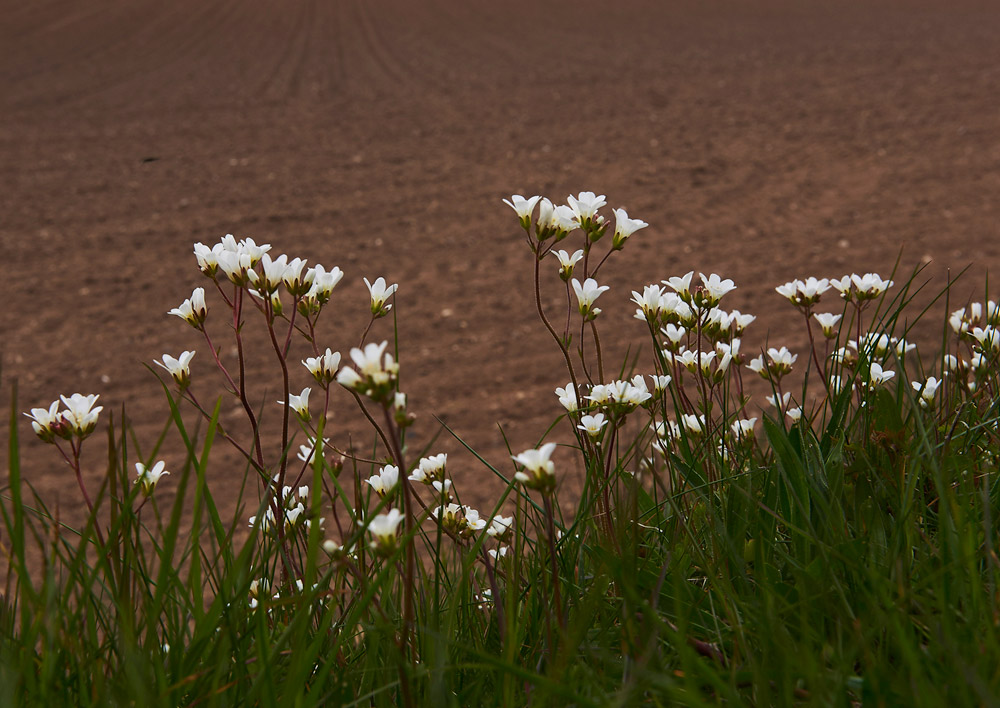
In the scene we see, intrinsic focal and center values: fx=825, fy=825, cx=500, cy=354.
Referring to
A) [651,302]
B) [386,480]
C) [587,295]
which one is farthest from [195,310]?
[651,302]

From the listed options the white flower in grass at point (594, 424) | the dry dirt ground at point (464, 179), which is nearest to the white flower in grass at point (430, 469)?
the white flower in grass at point (594, 424)

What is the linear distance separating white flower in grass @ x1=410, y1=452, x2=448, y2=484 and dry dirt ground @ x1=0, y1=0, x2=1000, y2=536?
255cm

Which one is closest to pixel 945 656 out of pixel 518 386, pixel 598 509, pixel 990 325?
pixel 598 509

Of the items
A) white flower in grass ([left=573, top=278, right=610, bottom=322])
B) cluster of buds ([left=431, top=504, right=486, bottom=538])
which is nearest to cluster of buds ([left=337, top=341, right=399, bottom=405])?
cluster of buds ([left=431, top=504, right=486, bottom=538])

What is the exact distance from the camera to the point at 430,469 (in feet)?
4.59

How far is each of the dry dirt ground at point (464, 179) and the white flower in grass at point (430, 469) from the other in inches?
100

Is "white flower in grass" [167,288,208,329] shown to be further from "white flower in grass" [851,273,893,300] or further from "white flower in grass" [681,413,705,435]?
"white flower in grass" [851,273,893,300]

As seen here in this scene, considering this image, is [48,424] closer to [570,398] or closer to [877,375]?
[570,398]

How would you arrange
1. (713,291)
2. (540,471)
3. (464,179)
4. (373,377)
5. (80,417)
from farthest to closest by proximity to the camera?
(464,179)
(713,291)
(80,417)
(540,471)
(373,377)

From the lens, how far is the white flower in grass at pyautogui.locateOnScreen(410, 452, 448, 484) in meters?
1.37

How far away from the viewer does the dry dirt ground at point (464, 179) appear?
5145mm

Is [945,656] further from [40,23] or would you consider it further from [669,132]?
[40,23]

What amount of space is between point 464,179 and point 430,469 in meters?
6.59

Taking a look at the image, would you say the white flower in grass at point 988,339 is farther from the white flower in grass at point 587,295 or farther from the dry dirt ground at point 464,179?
the dry dirt ground at point 464,179
